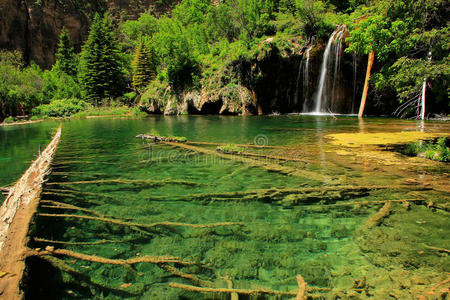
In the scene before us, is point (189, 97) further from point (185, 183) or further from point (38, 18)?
point (38, 18)

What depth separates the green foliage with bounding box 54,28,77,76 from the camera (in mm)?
59562

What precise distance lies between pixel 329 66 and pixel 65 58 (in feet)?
193

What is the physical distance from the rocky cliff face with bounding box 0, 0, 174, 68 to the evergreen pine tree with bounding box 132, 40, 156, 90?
1217 inches

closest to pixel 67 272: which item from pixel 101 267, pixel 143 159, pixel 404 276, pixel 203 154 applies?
pixel 101 267

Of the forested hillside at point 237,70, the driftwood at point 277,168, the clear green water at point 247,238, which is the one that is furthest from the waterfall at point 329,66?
the clear green water at point 247,238

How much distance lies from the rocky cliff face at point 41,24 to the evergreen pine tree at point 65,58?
6796mm

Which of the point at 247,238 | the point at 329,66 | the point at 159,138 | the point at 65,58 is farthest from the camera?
the point at 65,58

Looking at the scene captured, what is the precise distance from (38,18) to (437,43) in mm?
79643

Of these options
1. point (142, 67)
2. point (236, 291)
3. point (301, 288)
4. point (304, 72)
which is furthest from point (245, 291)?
point (142, 67)

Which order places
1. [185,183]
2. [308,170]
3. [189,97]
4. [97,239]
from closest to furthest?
[97,239]
[185,183]
[308,170]
[189,97]

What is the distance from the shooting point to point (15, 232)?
3387 mm

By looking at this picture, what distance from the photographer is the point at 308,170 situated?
284 inches

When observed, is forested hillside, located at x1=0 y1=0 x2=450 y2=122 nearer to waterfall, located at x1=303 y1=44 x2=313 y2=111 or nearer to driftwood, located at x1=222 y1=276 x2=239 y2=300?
waterfall, located at x1=303 y1=44 x2=313 y2=111

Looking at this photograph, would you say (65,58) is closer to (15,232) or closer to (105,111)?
(105,111)
